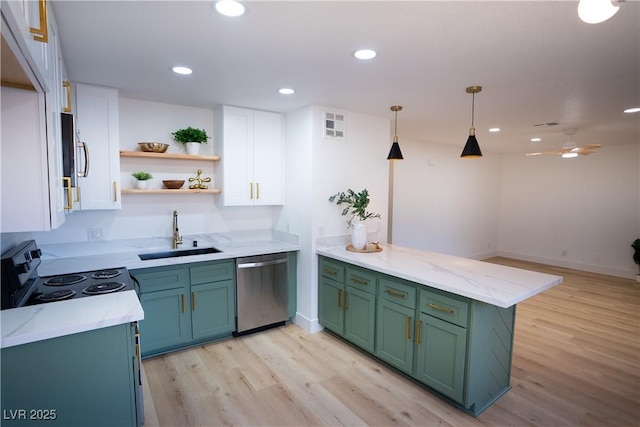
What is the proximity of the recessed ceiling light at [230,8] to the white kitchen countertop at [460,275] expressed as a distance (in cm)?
201

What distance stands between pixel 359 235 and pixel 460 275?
3.75ft

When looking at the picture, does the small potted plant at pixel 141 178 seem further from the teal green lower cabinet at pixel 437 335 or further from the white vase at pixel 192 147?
the teal green lower cabinet at pixel 437 335

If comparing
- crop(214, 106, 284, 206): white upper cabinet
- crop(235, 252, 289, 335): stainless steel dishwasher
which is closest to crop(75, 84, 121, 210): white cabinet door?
crop(214, 106, 284, 206): white upper cabinet

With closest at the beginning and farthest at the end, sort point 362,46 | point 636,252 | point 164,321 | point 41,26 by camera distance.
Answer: point 41,26 < point 362,46 < point 164,321 < point 636,252

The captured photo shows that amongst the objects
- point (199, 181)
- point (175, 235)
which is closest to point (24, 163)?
point (175, 235)

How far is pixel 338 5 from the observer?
156 centimetres

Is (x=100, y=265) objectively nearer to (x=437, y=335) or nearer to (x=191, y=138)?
(x=191, y=138)

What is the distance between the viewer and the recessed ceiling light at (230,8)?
1.54m

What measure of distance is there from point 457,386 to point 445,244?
454 centimetres

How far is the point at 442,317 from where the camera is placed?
2355mm

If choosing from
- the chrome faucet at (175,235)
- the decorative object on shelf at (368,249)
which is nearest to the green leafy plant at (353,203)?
the decorative object on shelf at (368,249)

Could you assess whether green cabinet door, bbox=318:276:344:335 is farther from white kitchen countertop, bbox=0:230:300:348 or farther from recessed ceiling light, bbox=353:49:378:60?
recessed ceiling light, bbox=353:49:378:60

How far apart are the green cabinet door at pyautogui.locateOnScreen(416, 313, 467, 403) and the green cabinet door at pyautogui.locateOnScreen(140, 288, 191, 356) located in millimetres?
2078

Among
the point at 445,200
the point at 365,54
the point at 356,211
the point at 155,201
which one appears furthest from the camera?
the point at 445,200
